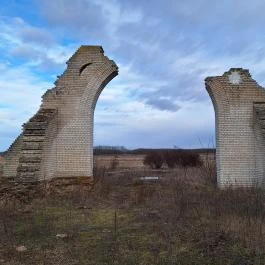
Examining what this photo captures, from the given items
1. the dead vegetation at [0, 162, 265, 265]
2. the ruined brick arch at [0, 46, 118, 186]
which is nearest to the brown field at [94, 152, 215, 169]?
the ruined brick arch at [0, 46, 118, 186]

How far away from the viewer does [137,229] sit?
8469 mm

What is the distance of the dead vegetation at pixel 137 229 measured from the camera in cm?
645

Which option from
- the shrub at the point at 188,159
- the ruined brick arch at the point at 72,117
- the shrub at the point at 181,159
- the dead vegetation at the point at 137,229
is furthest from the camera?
the shrub at the point at 181,159

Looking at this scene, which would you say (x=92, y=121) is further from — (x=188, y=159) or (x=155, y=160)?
(x=155, y=160)

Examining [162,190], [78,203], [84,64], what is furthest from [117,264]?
[84,64]

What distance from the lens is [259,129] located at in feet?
44.5

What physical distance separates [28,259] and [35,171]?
20.5 feet

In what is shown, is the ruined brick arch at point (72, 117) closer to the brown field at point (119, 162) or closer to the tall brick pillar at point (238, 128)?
the tall brick pillar at point (238, 128)

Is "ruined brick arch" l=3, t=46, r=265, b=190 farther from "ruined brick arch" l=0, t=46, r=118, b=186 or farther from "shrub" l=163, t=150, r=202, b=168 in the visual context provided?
"shrub" l=163, t=150, r=202, b=168

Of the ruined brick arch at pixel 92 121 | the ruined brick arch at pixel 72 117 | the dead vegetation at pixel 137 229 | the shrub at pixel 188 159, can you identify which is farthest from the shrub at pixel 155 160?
the dead vegetation at pixel 137 229

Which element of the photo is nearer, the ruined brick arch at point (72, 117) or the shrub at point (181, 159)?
the ruined brick arch at point (72, 117)

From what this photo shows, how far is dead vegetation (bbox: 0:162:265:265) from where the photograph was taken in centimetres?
645

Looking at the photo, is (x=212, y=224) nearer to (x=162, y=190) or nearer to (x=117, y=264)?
(x=117, y=264)

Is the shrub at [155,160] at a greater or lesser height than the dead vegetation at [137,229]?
greater
